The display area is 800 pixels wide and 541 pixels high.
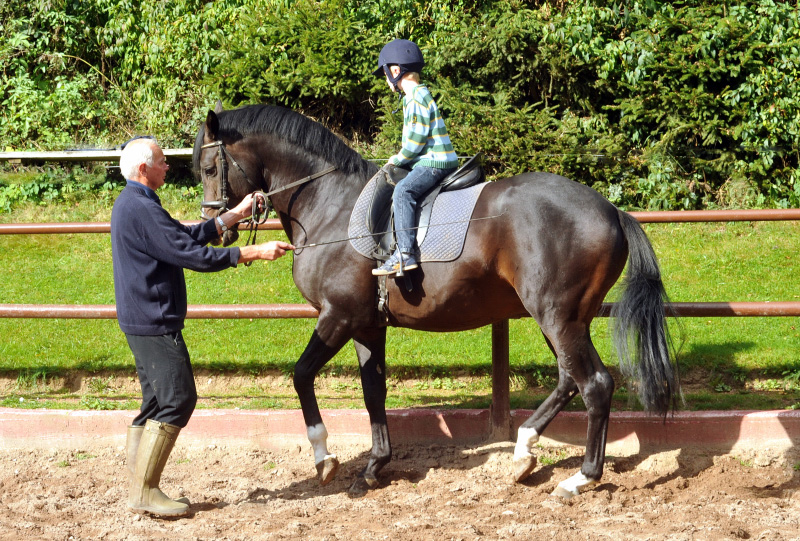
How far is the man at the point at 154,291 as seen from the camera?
4121 millimetres

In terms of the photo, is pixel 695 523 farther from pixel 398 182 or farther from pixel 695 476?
pixel 398 182

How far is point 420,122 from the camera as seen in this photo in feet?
15.0

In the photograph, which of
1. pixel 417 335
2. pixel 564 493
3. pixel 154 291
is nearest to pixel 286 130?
pixel 154 291

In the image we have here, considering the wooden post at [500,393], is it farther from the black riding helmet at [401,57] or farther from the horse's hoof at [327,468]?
the black riding helmet at [401,57]

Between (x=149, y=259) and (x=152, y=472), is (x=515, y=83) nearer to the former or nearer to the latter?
(x=149, y=259)

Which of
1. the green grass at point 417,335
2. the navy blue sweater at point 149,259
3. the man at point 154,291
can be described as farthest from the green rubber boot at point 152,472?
the green grass at point 417,335

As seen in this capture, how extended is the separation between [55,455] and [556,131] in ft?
22.5

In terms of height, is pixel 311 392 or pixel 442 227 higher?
pixel 442 227

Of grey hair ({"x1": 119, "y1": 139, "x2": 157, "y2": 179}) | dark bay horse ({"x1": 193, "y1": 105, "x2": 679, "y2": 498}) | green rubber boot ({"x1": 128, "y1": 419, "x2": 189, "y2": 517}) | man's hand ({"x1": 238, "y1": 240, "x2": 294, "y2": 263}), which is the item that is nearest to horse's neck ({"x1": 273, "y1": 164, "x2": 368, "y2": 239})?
dark bay horse ({"x1": 193, "y1": 105, "x2": 679, "y2": 498})

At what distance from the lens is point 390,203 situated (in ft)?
15.5

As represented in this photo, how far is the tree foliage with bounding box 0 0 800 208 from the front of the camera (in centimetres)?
952

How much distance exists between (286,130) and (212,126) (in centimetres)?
45

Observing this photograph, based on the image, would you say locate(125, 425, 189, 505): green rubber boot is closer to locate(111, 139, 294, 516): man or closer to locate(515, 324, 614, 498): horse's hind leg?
locate(111, 139, 294, 516): man

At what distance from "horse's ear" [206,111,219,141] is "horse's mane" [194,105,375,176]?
47mm
